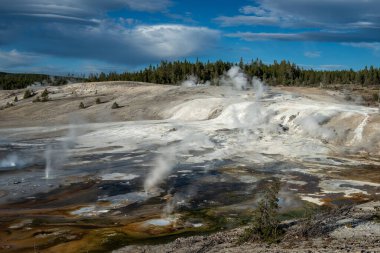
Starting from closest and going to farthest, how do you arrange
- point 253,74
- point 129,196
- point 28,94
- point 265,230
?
point 265,230 < point 129,196 < point 28,94 < point 253,74

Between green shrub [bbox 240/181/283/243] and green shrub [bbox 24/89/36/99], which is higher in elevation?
green shrub [bbox 24/89/36/99]

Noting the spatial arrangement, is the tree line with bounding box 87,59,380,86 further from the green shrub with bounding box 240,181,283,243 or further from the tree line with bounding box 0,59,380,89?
the green shrub with bounding box 240,181,283,243

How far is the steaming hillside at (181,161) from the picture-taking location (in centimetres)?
1855

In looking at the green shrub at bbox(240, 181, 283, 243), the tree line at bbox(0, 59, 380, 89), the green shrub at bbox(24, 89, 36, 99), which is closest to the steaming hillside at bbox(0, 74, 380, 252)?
the green shrub at bbox(240, 181, 283, 243)

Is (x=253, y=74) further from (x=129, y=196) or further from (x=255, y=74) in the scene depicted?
(x=129, y=196)

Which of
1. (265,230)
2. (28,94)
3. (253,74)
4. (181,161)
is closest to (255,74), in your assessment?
(253,74)

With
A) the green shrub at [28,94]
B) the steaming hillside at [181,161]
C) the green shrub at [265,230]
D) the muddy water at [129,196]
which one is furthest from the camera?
the green shrub at [28,94]

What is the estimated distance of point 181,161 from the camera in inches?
1137

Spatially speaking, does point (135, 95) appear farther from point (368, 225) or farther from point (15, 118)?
point (368, 225)

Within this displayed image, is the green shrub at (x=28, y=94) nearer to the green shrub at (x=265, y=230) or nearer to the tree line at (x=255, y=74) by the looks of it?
the tree line at (x=255, y=74)

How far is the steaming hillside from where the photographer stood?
730 inches

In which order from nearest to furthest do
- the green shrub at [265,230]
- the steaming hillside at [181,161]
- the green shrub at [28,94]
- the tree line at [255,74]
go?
the green shrub at [265,230] < the steaming hillside at [181,161] < the green shrub at [28,94] < the tree line at [255,74]

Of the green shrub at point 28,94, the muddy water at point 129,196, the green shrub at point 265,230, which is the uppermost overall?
the green shrub at point 28,94

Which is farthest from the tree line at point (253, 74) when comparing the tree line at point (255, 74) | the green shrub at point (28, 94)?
the green shrub at point (28, 94)
